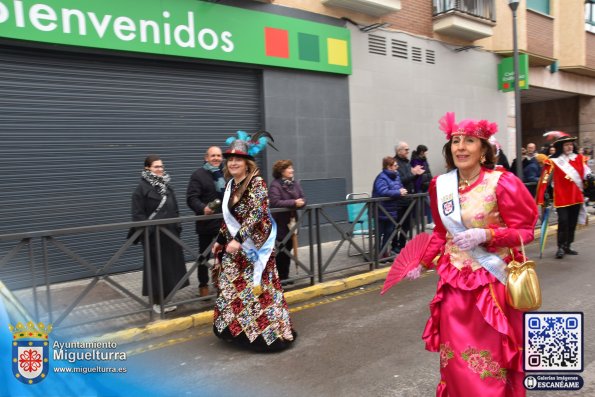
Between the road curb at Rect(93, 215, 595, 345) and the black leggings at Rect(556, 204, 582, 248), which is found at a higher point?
the black leggings at Rect(556, 204, 582, 248)

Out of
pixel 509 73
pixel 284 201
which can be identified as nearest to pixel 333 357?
pixel 284 201

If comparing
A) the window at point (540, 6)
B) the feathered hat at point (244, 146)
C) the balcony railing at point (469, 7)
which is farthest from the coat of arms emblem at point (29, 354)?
the window at point (540, 6)

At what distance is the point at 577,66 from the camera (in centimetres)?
1655

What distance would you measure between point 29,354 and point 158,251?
3363mm

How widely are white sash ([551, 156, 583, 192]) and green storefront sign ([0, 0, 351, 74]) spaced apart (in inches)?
183

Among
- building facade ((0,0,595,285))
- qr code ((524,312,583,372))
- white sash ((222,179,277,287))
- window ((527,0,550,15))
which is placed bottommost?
qr code ((524,312,583,372))

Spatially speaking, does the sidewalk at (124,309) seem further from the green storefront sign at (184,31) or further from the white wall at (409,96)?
the white wall at (409,96)

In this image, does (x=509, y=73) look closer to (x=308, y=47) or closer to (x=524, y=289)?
(x=308, y=47)

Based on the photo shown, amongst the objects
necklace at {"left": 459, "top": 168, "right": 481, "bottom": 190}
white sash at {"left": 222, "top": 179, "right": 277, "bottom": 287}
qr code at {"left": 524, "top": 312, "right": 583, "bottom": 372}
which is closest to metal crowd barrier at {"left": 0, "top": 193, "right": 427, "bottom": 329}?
white sash at {"left": 222, "top": 179, "right": 277, "bottom": 287}

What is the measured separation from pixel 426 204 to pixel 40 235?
5.91 m

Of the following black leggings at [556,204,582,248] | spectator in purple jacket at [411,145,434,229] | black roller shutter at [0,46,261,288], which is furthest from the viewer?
spectator in purple jacket at [411,145,434,229]

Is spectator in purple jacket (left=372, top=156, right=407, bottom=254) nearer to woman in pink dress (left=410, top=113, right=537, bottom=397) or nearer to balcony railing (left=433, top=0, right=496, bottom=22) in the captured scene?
woman in pink dress (left=410, top=113, right=537, bottom=397)

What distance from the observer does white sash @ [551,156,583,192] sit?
764 cm

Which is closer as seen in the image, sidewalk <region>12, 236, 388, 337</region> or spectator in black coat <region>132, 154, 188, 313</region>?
sidewalk <region>12, 236, 388, 337</region>
